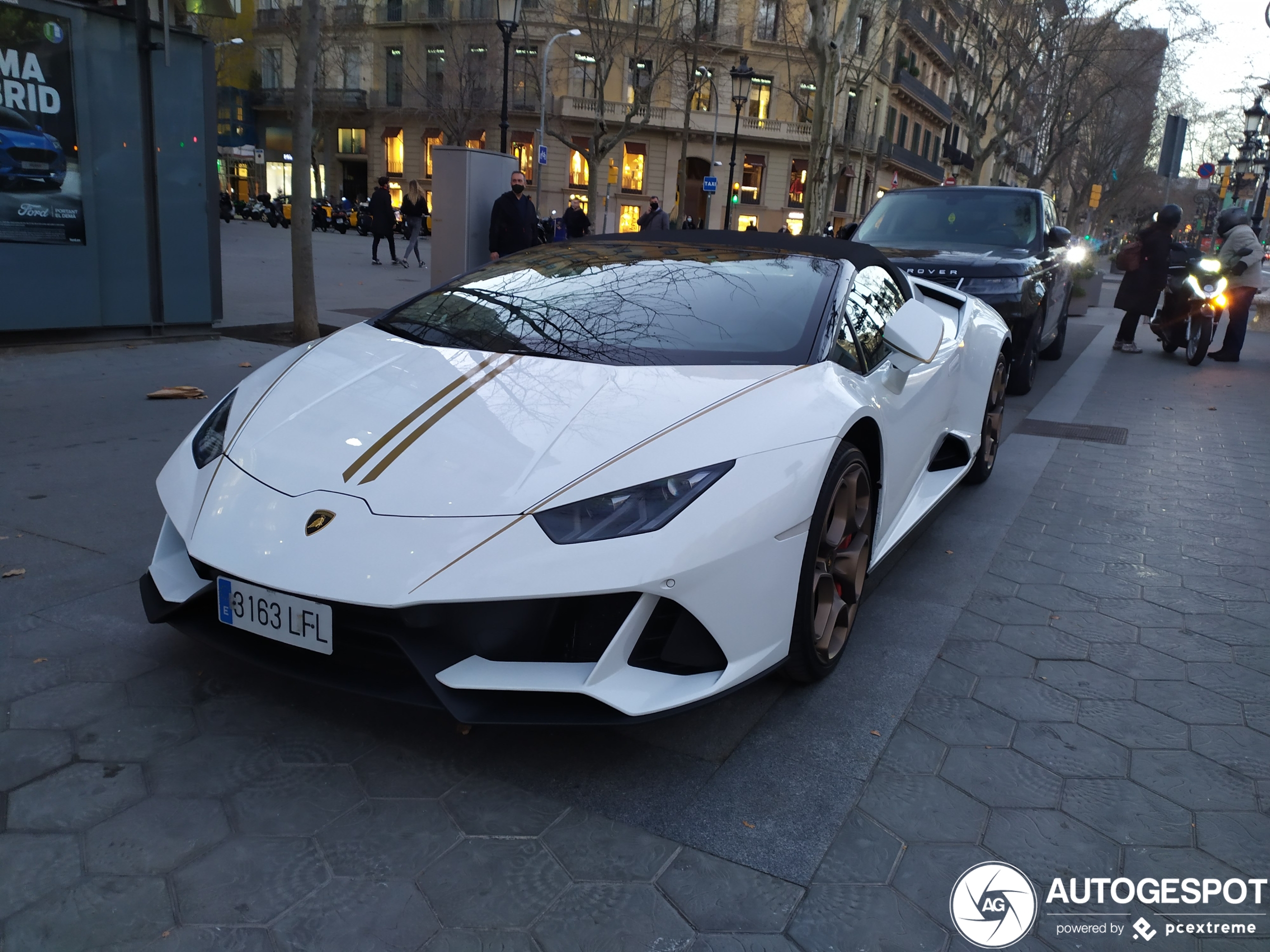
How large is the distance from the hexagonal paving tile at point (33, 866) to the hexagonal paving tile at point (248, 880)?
0.75 feet

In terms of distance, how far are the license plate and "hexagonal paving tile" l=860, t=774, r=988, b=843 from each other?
1.40 meters

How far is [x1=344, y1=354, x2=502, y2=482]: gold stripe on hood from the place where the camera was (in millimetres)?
2479

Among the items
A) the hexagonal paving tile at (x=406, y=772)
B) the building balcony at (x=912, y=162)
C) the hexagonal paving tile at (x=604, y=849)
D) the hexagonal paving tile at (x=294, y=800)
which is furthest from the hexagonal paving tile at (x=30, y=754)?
the building balcony at (x=912, y=162)

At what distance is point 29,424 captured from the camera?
548cm

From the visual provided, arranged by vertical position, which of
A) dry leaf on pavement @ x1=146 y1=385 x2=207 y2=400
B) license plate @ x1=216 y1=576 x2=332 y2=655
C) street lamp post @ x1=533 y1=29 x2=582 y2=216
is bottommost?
dry leaf on pavement @ x1=146 y1=385 x2=207 y2=400

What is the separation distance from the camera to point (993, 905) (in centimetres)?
208

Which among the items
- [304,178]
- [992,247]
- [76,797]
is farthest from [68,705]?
[992,247]

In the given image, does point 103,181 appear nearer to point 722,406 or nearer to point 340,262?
point 722,406

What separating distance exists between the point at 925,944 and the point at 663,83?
4856 cm

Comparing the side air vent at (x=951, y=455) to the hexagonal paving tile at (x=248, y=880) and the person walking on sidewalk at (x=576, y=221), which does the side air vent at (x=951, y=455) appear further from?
the person walking on sidewalk at (x=576, y=221)

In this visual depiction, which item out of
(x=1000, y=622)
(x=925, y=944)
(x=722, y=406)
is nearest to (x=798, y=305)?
(x=722, y=406)

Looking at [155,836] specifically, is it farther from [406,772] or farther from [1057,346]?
[1057,346]
